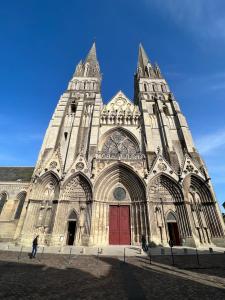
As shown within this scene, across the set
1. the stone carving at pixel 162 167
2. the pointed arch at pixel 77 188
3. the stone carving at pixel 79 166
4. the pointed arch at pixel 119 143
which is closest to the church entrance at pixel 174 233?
the stone carving at pixel 162 167

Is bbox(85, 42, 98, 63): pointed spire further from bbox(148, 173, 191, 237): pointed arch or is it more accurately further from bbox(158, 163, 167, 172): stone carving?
bbox(148, 173, 191, 237): pointed arch

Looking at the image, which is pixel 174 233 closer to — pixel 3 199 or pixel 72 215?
pixel 72 215

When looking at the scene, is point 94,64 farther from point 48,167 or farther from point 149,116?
point 48,167

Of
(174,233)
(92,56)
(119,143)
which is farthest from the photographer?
(92,56)

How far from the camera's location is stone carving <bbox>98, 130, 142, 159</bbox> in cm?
1870

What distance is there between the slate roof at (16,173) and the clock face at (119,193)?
9.98 metres

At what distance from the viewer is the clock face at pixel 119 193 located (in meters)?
15.4

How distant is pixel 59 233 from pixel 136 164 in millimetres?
8822

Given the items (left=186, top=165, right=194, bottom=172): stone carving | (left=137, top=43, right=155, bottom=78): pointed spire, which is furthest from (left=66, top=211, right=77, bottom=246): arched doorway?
(left=137, top=43, right=155, bottom=78): pointed spire

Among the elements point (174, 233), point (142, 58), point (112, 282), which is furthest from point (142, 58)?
point (112, 282)

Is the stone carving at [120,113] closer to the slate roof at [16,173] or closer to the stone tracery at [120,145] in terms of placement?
the stone tracery at [120,145]

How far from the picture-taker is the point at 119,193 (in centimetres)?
1557

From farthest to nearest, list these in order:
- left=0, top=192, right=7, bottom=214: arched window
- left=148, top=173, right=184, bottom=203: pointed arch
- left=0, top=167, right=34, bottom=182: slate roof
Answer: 1. left=0, top=167, right=34, bottom=182: slate roof
2. left=0, top=192, right=7, bottom=214: arched window
3. left=148, top=173, right=184, bottom=203: pointed arch

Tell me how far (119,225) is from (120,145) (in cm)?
881
